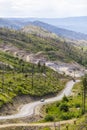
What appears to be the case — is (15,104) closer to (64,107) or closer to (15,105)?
(15,105)

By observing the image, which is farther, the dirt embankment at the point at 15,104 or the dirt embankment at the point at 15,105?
the dirt embankment at the point at 15,105

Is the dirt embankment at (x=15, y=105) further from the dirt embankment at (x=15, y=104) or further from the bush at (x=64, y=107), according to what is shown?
the bush at (x=64, y=107)

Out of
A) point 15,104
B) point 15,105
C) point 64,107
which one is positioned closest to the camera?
point 64,107

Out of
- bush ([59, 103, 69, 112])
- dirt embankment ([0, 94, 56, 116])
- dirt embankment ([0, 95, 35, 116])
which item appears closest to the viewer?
dirt embankment ([0, 94, 56, 116])

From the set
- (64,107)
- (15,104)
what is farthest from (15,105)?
(64,107)

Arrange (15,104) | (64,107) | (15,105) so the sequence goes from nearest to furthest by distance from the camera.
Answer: (64,107) → (15,105) → (15,104)

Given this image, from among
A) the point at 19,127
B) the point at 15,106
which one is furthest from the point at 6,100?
the point at 19,127

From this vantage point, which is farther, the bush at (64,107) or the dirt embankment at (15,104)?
the bush at (64,107)

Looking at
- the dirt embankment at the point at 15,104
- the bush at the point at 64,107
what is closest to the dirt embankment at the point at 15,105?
the dirt embankment at the point at 15,104

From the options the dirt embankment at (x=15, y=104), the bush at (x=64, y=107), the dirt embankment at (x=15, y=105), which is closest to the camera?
the dirt embankment at (x=15, y=104)

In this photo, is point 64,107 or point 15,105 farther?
point 15,105

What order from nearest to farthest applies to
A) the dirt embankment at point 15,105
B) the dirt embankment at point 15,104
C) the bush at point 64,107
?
1. the dirt embankment at point 15,104
2. the dirt embankment at point 15,105
3. the bush at point 64,107

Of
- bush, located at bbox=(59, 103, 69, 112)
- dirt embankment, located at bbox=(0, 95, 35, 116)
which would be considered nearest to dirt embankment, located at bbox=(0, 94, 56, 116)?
dirt embankment, located at bbox=(0, 95, 35, 116)

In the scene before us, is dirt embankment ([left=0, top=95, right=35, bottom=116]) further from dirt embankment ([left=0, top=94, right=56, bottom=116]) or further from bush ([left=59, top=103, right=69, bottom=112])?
bush ([left=59, top=103, right=69, bottom=112])
